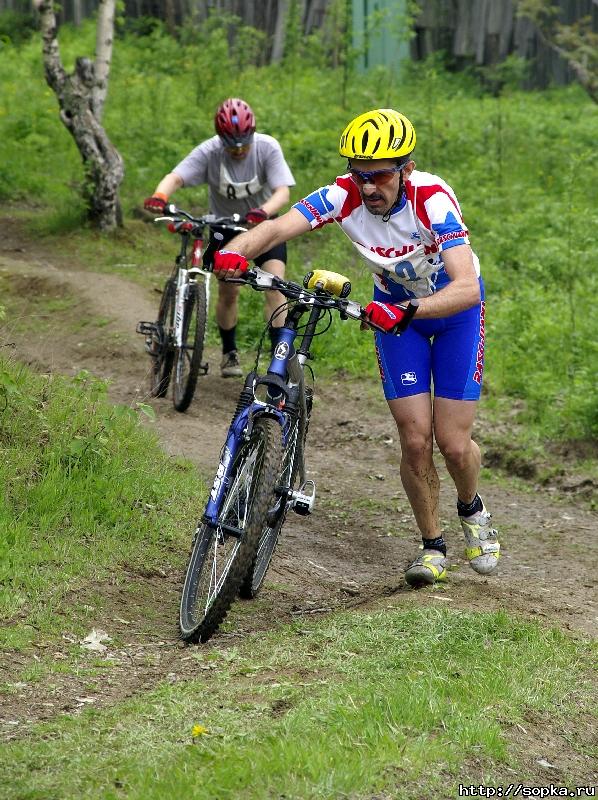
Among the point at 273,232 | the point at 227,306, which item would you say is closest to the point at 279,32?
the point at 227,306

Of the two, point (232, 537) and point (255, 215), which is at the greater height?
point (255, 215)

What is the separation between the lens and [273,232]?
553 centimetres

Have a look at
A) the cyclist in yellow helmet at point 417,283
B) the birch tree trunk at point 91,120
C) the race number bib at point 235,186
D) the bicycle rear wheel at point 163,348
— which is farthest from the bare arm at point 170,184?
the birch tree trunk at point 91,120

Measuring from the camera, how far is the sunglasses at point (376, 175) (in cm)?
535

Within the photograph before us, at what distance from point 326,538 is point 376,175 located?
2499 mm

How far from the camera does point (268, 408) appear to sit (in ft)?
17.0

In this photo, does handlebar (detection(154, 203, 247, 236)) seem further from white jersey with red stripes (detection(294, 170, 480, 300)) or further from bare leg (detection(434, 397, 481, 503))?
bare leg (detection(434, 397, 481, 503))

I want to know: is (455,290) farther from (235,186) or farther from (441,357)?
(235,186)

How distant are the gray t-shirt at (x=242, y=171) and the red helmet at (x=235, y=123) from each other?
209mm

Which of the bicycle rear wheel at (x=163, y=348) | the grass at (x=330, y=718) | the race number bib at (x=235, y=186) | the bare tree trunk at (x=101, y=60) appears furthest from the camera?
the bare tree trunk at (x=101, y=60)

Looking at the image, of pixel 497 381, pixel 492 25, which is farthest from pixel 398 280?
pixel 492 25

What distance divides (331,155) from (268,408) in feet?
35.1

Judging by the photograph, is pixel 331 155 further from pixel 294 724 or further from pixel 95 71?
pixel 294 724

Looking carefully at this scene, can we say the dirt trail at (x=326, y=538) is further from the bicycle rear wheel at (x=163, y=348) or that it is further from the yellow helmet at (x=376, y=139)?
the yellow helmet at (x=376, y=139)
